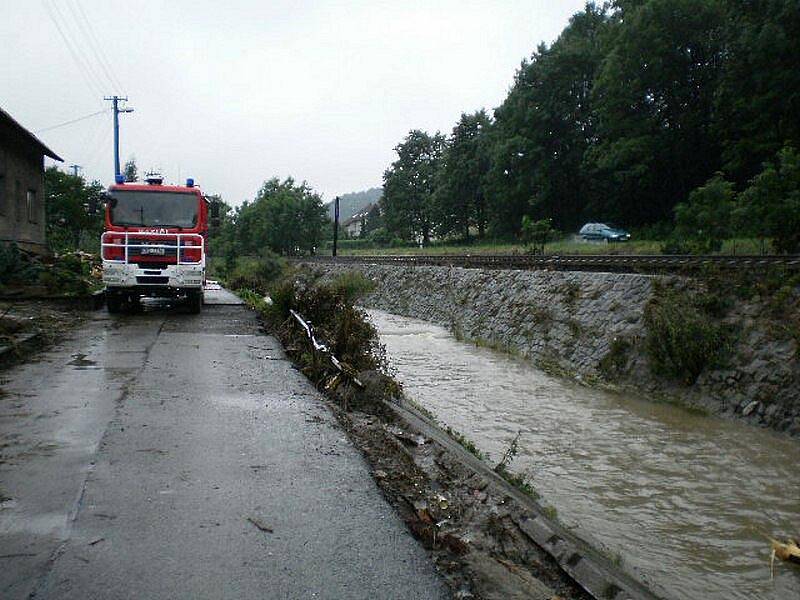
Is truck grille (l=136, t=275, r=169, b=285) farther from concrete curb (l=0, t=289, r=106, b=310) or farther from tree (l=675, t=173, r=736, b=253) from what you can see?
tree (l=675, t=173, r=736, b=253)

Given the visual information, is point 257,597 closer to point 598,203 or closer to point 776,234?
point 776,234

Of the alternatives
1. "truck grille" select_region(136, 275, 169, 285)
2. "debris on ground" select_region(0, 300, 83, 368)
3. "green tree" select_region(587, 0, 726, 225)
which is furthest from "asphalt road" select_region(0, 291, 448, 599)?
"green tree" select_region(587, 0, 726, 225)

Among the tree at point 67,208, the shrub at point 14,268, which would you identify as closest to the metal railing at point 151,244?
the shrub at point 14,268

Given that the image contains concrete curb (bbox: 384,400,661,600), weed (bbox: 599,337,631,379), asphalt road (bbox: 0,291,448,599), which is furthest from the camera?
weed (bbox: 599,337,631,379)

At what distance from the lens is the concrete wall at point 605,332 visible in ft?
35.3

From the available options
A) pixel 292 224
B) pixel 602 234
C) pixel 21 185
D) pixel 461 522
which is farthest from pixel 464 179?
pixel 461 522

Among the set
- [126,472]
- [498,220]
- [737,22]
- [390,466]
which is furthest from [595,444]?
[498,220]

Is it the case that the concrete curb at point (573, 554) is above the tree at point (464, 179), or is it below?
below

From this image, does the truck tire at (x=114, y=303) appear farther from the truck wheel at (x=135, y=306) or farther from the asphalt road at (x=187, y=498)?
the asphalt road at (x=187, y=498)

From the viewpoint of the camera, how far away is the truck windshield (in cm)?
1492

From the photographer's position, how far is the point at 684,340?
1224 centimetres

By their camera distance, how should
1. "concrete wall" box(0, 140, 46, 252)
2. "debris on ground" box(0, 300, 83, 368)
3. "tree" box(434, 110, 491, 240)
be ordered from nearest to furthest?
"debris on ground" box(0, 300, 83, 368)
"concrete wall" box(0, 140, 46, 252)
"tree" box(434, 110, 491, 240)

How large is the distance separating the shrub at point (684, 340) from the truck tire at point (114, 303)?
1193cm

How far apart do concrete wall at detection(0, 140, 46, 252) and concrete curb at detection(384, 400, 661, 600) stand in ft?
64.2
